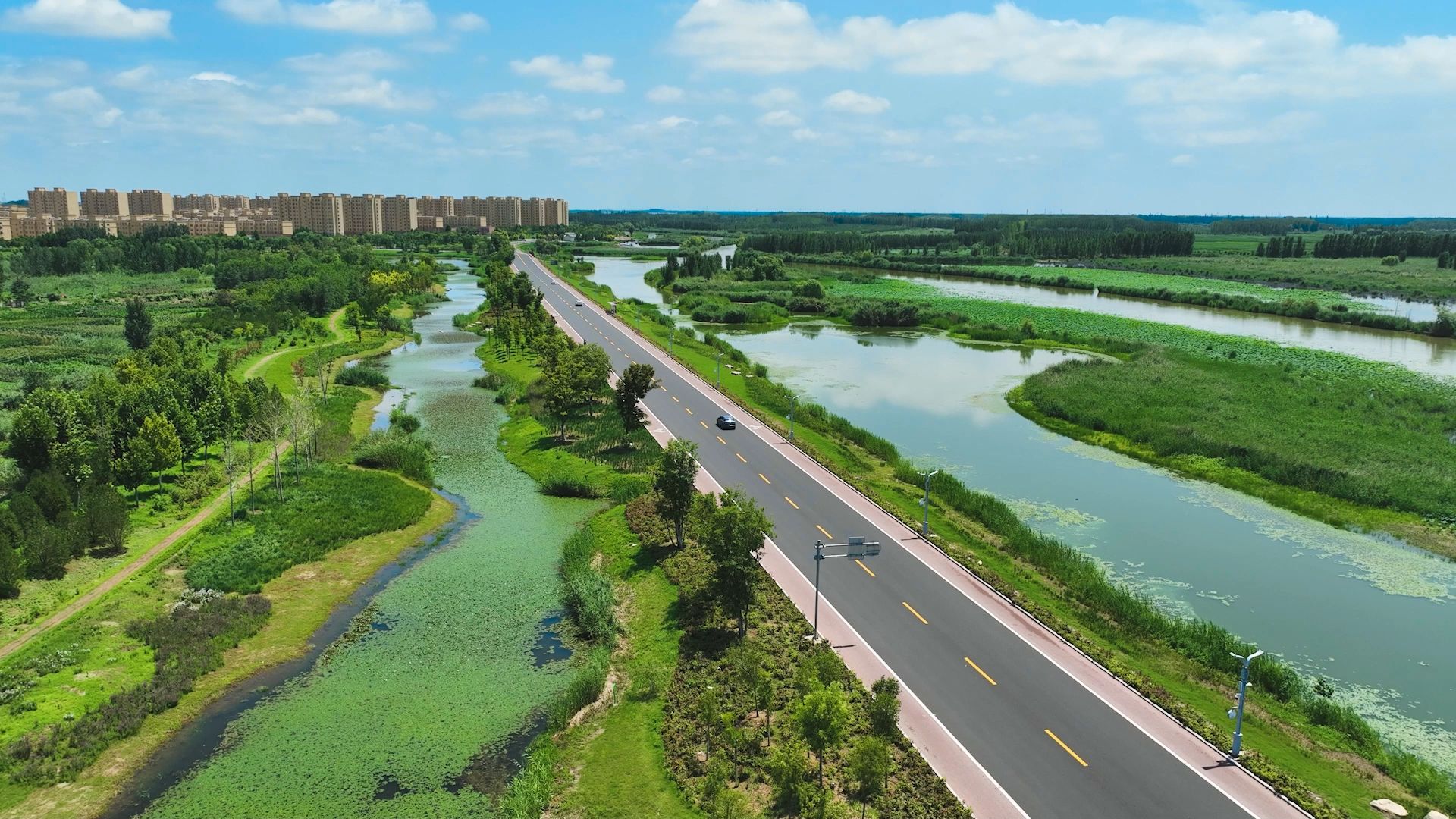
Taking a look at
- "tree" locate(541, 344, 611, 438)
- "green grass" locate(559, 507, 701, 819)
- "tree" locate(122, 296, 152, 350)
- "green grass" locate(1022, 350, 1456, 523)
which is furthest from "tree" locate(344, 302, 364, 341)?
"green grass" locate(559, 507, 701, 819)

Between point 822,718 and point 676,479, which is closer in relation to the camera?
point 822,718

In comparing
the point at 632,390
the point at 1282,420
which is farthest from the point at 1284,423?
the point at 632,390

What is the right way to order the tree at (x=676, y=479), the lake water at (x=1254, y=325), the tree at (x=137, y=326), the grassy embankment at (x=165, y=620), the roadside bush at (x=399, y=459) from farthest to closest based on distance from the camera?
the lake water at (x=1254, y=325)
the tree at (x=137, y=326)
the roadside bush at (x=399, y=459)
the tree at (x=676, y=479)
the grassy embankment at (x=165, y=620)

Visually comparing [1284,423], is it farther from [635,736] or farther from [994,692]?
[635,736]

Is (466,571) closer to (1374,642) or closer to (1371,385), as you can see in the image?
(1374,642)

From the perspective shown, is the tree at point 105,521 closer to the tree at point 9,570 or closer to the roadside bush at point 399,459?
the tree at point 9,570

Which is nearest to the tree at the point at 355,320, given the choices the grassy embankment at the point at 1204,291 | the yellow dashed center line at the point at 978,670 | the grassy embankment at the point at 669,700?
the grassy embankment at the point at 669,700

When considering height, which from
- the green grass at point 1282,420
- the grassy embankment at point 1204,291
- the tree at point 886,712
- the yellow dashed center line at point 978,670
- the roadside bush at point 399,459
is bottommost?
the yellow dashed center line at point 978,670
